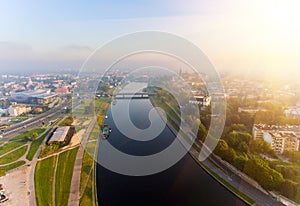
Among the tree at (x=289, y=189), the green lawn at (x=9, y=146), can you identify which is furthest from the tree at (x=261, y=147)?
the green lawn at (x=9, y=146)

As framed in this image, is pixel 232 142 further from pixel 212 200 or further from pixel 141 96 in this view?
pixel 141 96

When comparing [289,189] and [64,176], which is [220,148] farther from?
[64,176]

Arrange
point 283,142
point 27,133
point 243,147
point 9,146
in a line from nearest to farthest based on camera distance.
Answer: point 243,147 → point 283,142 → point 9,146 → point 27,133

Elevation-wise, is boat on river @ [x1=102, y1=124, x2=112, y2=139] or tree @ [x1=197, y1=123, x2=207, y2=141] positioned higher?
tree @ [x1=197, y1=123, x2=207, y2=141]

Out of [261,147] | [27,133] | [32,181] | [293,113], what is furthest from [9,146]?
[293,113]

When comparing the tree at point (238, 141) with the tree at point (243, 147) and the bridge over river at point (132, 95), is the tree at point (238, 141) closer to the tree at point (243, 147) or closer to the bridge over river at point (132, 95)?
the tree at point (243, 147)

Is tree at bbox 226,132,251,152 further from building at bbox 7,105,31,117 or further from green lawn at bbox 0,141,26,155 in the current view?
building at bbox 7,105,31,117

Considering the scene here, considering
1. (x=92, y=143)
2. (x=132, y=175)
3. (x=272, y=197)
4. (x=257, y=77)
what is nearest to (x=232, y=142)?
(x=272, y=197)

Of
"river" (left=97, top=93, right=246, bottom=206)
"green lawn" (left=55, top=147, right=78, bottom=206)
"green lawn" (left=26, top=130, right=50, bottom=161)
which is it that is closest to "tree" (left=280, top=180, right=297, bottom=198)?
"river" (left=97, top=93, right=246, bottom=206)
